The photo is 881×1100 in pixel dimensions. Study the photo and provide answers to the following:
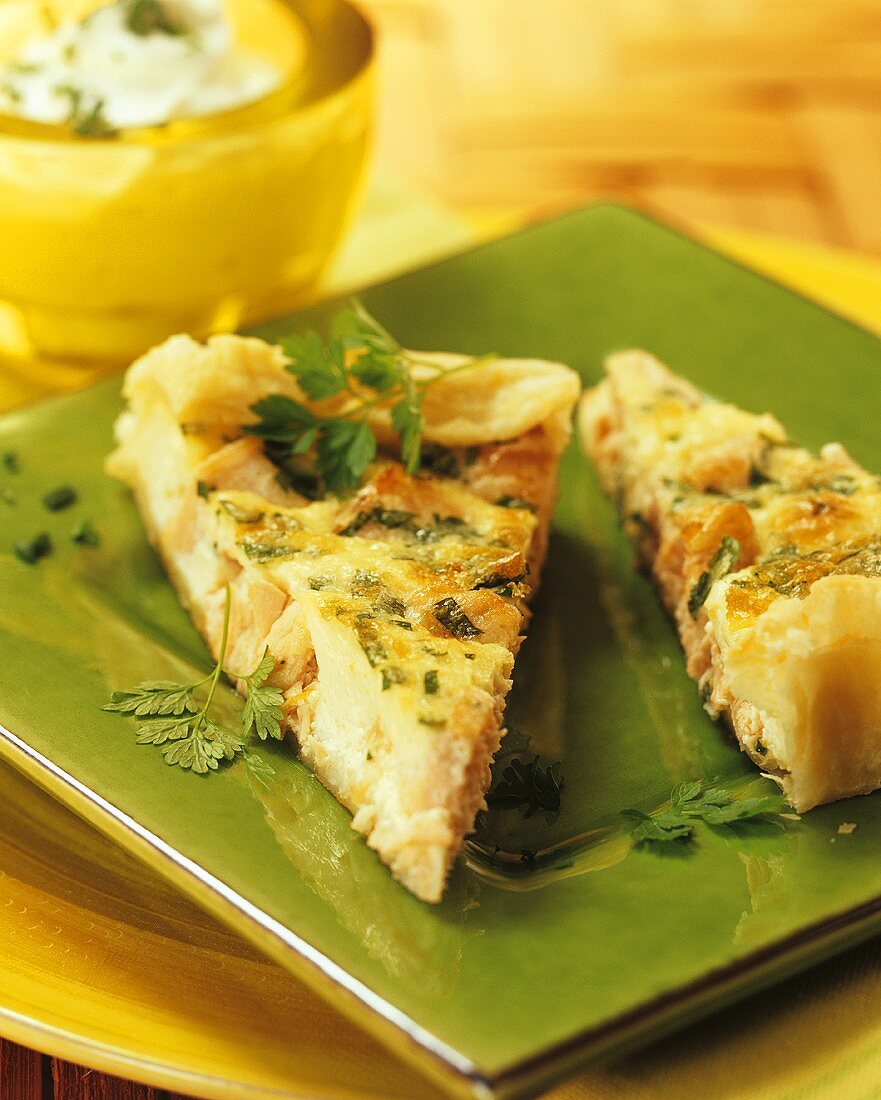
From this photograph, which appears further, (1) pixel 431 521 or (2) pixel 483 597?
(1) pixel 431 521

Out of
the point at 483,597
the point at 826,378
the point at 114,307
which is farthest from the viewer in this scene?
the point at 114,307

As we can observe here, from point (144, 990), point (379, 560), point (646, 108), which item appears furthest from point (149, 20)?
point (646, 108)

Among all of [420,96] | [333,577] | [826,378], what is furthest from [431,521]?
[420,96]

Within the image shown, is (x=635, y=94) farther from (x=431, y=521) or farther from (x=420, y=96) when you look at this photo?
(x=431, y=521)

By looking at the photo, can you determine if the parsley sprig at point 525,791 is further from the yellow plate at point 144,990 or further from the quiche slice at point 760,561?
the yellow plate at point 144,990

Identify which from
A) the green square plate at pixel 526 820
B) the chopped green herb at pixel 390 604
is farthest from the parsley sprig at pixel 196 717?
the chopped green herb at pixel 390 604

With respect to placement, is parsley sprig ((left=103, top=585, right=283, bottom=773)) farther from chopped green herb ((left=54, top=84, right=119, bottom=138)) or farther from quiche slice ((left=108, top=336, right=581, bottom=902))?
chopped green herb ((left=54, top=84, right=119, bottom=138))

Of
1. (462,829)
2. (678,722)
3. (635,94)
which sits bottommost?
(635,94)
